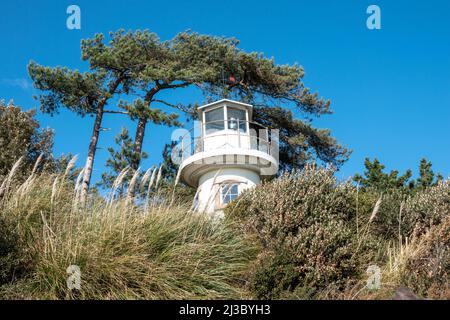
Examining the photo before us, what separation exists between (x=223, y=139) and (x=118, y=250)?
1089 cm

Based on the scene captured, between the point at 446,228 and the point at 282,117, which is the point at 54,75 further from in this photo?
the point at 446,228

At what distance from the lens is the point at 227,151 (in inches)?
693

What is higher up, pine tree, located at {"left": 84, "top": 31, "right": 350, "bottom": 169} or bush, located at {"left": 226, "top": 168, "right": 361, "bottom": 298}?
pine tree, located at {"left": 84, "top": 31, "right": 350, "bottom": 169}

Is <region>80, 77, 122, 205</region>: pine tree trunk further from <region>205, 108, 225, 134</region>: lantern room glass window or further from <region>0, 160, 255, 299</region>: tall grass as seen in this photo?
<region>0, 160, 255, 299</region>: tall grass

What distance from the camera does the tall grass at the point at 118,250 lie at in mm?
6918

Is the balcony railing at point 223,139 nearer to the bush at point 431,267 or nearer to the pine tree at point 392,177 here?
the pine tree at point 392,177

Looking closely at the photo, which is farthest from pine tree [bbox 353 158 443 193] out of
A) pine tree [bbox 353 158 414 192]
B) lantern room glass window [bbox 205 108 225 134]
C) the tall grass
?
the tall grass

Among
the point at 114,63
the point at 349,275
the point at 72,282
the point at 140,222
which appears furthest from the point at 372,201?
the point at 114,63

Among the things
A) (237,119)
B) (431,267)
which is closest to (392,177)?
(237,119)

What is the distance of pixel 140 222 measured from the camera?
7.86 m

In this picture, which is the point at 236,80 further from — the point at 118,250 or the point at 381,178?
the point at 118,250

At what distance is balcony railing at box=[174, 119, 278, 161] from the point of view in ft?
58.9

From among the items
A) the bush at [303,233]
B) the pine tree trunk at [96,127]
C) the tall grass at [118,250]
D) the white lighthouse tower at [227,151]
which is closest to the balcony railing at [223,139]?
the white lighthouse tower at [227,151]

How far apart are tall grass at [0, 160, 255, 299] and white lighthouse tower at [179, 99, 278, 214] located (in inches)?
353
